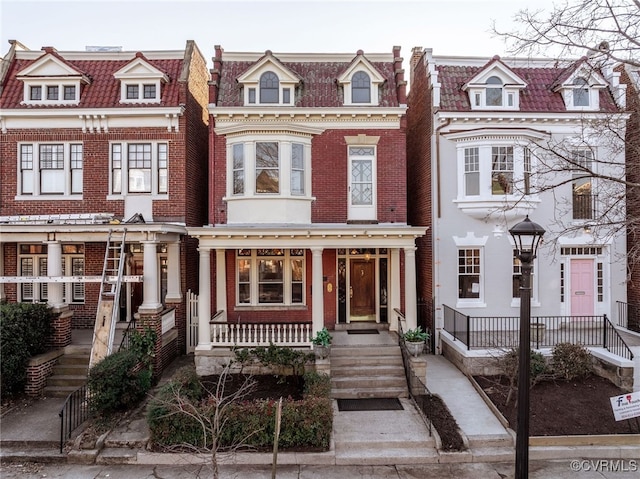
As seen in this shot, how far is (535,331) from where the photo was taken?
12805 mm

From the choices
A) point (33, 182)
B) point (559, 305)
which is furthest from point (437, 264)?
point (33, 182)

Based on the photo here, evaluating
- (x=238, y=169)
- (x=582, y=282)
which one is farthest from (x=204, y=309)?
(x=582, y=282)

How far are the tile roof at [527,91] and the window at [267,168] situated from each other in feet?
21.4

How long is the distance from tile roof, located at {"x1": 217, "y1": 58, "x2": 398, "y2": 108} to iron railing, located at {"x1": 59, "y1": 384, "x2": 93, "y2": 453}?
973 centimetres

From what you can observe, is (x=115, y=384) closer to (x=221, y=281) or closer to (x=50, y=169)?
(x=221, y=281)

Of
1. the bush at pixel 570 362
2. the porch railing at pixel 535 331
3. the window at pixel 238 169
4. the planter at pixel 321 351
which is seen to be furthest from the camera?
the window at pixel 238 169

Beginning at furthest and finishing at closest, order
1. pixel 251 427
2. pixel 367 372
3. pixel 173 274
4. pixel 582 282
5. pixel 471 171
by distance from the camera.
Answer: pixel 582 282 < pixel 471 171 < pixel 173 274 < pixel 367 372 < pixel 251 427

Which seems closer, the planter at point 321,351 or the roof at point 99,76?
the planter at point 321,351

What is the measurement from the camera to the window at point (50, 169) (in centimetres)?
1355

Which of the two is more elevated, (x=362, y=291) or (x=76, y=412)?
(x=362, y=291)

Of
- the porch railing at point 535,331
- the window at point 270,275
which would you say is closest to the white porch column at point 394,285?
the porch railing at point 535,331

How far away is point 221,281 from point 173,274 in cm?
171

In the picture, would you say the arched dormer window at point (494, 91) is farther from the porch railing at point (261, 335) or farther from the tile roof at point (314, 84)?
the porch railing at point (261, 335)

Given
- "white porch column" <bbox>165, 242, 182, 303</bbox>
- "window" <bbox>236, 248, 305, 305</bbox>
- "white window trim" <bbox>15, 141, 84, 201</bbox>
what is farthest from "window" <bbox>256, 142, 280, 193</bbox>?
"white window trim" <bbox>15, 141, 84, 201</bbox>
